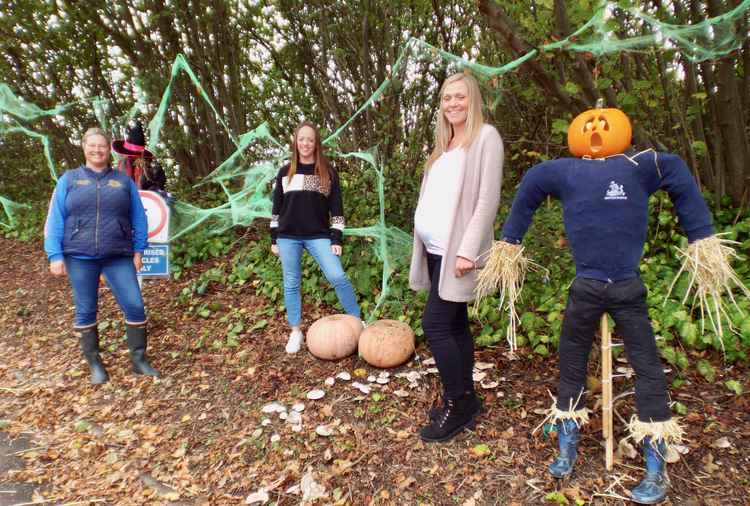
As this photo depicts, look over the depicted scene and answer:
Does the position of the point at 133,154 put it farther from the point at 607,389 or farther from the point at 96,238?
the point at 607,389

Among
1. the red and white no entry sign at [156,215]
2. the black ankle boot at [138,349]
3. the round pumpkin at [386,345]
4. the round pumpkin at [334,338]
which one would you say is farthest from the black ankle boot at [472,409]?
the red and white no entry sign at [156,215]

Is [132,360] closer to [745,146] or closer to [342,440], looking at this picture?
[342,440]

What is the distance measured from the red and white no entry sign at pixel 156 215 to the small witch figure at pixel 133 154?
1.67 ft

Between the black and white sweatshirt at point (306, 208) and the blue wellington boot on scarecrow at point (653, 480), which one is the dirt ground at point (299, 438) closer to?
the blue wellington boot on scarecrow at point (653, 480)

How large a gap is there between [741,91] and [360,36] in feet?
12.9

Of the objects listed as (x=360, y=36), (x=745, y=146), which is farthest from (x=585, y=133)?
(x=360, y=36)

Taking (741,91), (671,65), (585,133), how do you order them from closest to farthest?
(585,133) → (671,65) → (741,91)

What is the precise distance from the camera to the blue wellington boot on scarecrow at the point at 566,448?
249 cm

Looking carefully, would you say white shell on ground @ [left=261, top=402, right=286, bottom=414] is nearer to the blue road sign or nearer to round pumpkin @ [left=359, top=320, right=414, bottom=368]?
round pumpkin @ [left=359, top=320, right=414, bottom=368]

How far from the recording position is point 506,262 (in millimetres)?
2430

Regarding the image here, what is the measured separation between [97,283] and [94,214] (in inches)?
24.9

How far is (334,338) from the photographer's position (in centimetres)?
391

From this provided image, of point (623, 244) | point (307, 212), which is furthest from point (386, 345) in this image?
point (623, 244)

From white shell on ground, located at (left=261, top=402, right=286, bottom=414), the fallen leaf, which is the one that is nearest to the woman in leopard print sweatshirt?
white shell on ground, located at (left=261, top=402, right=286, bottom=414)
